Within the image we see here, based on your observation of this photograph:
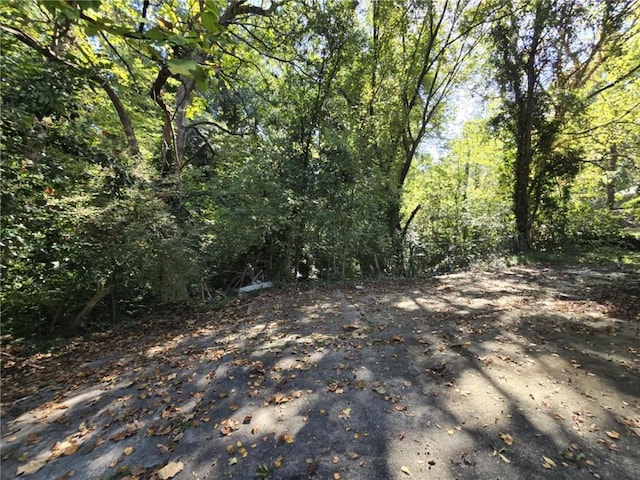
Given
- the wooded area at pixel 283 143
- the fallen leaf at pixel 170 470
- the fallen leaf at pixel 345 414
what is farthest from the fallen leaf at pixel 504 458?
the wooded area at pixel 283 143

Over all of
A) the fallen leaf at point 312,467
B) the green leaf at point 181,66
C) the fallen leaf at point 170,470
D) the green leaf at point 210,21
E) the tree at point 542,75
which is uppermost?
the tree at point 542,75

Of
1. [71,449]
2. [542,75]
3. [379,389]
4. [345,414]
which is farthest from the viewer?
[542,75]

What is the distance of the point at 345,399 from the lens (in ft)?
9.82

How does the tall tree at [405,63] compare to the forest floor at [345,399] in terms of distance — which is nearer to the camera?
the forest floor at [345,399]

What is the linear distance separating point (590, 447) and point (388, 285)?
21.3ft

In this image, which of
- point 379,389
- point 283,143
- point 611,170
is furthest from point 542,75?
point 379,389

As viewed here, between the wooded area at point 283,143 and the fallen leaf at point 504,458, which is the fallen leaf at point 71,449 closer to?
the wooded area at point 283,143

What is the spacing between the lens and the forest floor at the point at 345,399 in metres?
2.27

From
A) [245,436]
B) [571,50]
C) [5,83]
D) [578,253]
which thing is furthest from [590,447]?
[571,50]

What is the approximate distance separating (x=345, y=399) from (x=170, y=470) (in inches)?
59.8

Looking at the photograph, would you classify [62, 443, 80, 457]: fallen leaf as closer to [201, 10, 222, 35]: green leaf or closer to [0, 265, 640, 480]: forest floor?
[0, 265, 640, 480]: forest floor

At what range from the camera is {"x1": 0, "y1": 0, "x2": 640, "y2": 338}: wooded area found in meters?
4.14

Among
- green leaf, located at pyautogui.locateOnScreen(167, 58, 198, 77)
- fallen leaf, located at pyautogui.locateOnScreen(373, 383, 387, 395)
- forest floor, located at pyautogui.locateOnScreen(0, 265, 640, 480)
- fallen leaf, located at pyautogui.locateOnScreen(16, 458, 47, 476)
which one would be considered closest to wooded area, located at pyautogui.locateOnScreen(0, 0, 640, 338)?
green leaf, located at pyautogui.locateOnScreen(167, 58, 198, 77)

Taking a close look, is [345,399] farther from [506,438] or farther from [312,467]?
[506,438]
